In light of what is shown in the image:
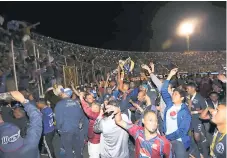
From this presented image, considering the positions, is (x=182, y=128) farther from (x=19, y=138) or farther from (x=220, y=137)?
(x=19, y=138)

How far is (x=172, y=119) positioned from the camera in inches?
200

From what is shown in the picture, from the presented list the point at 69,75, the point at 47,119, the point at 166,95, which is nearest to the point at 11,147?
the point at 166,95

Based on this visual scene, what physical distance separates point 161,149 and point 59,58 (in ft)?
25.1

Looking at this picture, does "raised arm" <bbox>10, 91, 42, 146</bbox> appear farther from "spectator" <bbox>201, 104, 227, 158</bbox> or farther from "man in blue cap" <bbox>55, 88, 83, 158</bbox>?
"man in blue cap" <bbox>55, 88, 83, 158</bbox>

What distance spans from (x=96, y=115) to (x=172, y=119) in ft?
5.29

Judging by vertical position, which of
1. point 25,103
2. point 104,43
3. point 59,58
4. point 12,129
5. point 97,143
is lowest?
point 97,143

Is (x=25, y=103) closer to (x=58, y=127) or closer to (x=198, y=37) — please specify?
(x=58, y=127)

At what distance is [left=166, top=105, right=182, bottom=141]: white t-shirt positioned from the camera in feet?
16.6

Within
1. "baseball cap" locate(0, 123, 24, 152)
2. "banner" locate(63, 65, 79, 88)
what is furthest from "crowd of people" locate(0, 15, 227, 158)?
"banner" locate(63, 65, 79, 88)

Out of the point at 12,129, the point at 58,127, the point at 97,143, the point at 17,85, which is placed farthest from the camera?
the point at 17,85

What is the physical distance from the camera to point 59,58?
10.6m

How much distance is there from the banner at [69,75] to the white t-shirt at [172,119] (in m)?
5.66

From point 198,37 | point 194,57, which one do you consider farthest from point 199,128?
point 198,37

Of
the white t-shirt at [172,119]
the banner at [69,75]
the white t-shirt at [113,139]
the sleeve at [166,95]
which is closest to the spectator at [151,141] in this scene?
the white t-shirt at [113,139]
